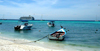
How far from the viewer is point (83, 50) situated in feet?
44.2

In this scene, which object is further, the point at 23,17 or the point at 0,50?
the point at 23,17

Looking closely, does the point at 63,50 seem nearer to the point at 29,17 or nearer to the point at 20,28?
the point at 20,28

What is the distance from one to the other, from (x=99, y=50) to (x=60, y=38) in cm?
691

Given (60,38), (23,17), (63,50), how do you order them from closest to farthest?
1. (63,50)
2. (60,38)
3. (23,17)

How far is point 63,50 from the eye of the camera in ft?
42.9

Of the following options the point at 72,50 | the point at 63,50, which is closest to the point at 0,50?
the point at 63,50

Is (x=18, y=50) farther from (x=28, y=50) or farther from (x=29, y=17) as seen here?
(x=29, y=17)

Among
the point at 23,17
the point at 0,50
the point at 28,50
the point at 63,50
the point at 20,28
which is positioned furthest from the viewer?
the point at 23,17

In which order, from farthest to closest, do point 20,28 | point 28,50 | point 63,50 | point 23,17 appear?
1. point 23,17
2. point 20,28
3. point 63,50
4. point 28,50

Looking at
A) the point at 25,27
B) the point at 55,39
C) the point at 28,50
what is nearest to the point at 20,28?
the point at 25,27

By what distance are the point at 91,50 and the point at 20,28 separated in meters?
30.2

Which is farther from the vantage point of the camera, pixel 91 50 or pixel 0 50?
pixel 91 50

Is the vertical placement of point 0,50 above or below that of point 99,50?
above

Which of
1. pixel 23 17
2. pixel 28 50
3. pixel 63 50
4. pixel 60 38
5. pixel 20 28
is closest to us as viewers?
pixel 28 50
